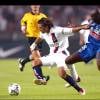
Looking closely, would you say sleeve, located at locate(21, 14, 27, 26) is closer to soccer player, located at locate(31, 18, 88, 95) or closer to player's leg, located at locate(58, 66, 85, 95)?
soccer player, located at locate(31, 18, 88, 95)

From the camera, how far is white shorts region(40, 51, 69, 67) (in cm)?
795

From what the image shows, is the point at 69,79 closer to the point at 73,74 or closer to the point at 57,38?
the point at 73,74

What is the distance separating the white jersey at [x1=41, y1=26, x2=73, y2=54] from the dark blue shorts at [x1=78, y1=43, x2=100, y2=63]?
22 centimetres

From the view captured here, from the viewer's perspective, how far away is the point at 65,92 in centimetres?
799

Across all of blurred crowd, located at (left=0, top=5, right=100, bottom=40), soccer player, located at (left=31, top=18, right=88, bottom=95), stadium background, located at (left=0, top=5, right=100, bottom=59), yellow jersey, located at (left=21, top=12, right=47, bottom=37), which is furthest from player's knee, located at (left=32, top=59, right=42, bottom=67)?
blurred crowd, located at (left=0, top=5, right=100, bottom=40)

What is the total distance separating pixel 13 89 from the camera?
25.0ft

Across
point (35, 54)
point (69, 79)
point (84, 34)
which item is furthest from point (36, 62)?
point (84, 34)

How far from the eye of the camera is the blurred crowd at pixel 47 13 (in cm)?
794

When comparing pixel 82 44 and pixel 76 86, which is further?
pixel 82 44

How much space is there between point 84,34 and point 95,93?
0.91m

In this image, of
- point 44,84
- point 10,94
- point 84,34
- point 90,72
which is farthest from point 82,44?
point 90,72

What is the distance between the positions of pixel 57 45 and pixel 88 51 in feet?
1.27
